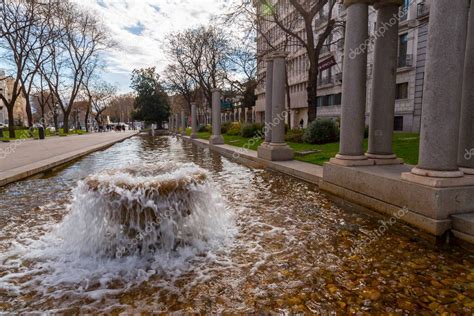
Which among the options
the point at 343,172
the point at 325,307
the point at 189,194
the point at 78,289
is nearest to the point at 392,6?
the point at 343,172

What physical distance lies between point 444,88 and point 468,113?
1172 millimetres

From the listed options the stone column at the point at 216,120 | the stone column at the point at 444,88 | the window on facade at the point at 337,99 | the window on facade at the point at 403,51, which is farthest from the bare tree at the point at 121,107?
the stone column at the point at 444,88

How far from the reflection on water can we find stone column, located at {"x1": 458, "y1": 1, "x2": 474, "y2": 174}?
5.69 feet

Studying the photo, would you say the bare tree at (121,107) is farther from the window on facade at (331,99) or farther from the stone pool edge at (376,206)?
the stone pool edge at (376,206)

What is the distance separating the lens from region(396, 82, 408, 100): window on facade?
29.4 metres

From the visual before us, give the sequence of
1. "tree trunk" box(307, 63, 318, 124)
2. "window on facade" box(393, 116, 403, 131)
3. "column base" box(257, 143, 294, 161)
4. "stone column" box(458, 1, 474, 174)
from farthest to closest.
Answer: "window on facade" box(393, 116, 403, 131)
"tree trunk" box(307, 63, 318, 124)
"column base" box(257, 143, 294, 161)
"stone column" box(458, 1, 474, 174)

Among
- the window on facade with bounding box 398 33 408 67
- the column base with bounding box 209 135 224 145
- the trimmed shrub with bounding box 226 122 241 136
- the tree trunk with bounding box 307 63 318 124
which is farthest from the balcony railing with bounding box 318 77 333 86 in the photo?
the column base with bounding box 209 135 224 145

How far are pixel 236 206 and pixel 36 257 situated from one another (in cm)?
360

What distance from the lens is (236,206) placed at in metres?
6.75

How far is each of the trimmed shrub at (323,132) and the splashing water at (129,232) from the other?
13.0 metres

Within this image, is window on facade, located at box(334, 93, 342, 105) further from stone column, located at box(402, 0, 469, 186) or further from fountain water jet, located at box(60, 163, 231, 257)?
fountain water jet, located at box(60, 163, 231, 257)

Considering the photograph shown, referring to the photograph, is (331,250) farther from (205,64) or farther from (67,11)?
(205,64)

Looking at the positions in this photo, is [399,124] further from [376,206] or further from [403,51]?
[376,206]

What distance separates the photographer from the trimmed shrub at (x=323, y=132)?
16703 millimetres
